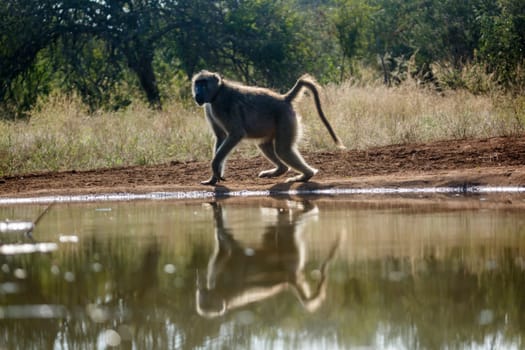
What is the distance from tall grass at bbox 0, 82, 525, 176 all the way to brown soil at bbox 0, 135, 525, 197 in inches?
33.6

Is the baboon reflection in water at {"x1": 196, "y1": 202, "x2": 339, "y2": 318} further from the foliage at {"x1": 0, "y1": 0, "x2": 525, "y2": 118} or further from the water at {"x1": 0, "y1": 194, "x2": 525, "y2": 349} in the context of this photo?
the foliage at {"x1": 0, "y1": 0, "x2": 525, "y2": 118}

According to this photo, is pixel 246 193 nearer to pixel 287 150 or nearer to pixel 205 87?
pixel 287 150

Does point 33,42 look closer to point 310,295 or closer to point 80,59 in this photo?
point 80,59

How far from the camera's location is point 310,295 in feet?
14.6

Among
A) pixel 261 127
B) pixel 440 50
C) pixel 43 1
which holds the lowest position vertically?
pixel 261 127

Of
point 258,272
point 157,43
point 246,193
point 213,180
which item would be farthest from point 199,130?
point 157,43

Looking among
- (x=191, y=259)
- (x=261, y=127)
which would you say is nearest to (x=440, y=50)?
(x=261, y=127)

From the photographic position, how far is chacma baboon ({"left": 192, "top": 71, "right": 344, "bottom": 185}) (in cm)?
932

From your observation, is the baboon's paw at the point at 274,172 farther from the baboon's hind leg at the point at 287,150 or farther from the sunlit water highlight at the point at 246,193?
the sunlit water highlight at the point at 246,193

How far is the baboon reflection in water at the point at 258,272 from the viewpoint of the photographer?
4.39m

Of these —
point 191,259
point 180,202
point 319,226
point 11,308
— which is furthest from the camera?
point 180,202

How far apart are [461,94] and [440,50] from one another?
8410mm

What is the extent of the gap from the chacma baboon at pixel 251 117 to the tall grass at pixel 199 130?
6.83ft

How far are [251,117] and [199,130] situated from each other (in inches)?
166
